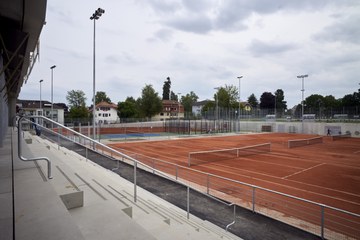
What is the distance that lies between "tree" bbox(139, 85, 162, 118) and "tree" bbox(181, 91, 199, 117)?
51.3 metres

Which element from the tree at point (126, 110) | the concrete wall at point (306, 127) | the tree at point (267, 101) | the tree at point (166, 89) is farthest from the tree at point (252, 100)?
the tree at point (126, 110)

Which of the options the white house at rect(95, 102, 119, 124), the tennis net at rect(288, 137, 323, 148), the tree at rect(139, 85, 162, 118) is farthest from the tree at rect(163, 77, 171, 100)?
the tennis net at rect(288, 137, 323, 148)

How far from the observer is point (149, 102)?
256 feet

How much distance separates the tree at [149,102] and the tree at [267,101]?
70.5m

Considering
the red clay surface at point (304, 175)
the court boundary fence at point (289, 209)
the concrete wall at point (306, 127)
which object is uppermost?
the concrete wall at point (306, 127)

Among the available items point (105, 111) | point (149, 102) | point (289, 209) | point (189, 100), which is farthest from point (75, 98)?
Result: point (289, 209)

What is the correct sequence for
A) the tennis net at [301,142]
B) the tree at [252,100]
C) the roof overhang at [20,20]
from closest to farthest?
the roof overhang at [20,20] < the tennis net at [301,142] < the tree at [252,100]

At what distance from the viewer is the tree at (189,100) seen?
13024 centimetres

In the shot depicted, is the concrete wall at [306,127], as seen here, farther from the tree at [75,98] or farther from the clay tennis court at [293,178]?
the tree at [75,98]

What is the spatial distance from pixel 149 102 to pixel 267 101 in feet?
245

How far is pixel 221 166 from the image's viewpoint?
732 inches

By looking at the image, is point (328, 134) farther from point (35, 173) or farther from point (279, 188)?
point (35, 173)

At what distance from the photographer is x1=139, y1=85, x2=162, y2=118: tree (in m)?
78.0

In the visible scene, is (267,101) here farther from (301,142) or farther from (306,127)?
(301,142)
